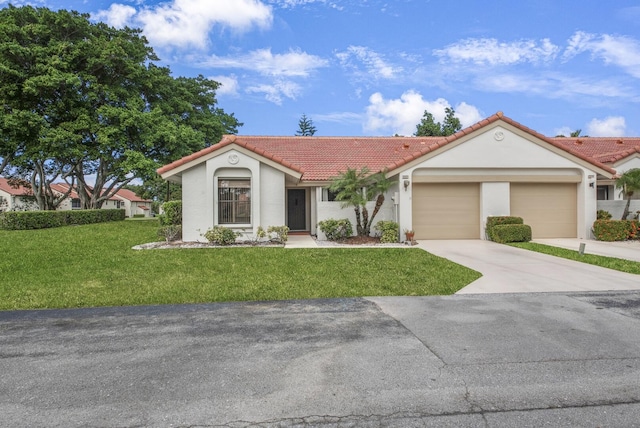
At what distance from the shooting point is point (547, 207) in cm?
1617

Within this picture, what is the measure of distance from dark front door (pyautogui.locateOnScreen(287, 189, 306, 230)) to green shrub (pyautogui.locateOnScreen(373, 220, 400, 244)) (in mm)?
5024

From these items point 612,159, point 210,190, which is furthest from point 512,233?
point 210,190

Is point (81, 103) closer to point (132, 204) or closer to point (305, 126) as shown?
point (305, 126)

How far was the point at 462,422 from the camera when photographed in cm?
278

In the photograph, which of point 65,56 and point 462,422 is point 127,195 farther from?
point 462,422

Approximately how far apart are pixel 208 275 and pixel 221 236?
17.5 feet

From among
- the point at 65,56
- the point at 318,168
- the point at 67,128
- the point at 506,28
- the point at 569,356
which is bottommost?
the point at 569,356

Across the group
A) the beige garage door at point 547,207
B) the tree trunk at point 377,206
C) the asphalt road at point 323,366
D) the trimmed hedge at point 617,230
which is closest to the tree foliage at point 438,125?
the beige garage door at point 547,207

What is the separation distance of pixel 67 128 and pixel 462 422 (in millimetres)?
27430

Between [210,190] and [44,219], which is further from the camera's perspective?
[44,219]

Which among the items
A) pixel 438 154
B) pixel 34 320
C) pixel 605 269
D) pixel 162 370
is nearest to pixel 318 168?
pixel 438 154

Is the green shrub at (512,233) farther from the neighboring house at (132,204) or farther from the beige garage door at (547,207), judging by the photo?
the neighboring house at (132,204)

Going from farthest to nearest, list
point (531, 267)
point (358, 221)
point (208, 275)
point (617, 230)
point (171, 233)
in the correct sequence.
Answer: point (358, 221) < point (617, 230) < point (171, 233) < point (531, 267) < point (208, 275)

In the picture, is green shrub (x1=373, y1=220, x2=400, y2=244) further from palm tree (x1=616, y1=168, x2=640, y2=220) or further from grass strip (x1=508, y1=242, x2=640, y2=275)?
palm tree (x1=616, y1=168, x2=640, y2=220)
